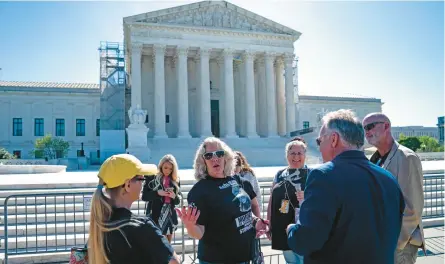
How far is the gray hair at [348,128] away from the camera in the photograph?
2461mm

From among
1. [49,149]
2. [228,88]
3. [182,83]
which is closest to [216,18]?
[228,88]

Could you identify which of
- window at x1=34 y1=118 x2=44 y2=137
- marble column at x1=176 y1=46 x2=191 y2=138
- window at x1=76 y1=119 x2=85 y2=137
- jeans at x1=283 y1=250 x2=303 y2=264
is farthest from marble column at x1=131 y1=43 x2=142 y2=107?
jeans at x1=283 y1=250 x2=303 y2=264

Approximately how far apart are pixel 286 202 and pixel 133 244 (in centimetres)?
217

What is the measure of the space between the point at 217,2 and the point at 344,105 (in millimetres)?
27987

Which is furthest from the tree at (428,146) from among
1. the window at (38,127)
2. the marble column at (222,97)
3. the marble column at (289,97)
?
the window at (38,127)

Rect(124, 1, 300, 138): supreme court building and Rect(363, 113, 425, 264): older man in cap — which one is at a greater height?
Rect(124, 1, 300, 138): supreme court building

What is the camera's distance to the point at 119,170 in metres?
2.41

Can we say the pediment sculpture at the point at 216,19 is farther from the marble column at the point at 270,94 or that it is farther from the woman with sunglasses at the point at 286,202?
the woman with sunglasses at the point at 286,202

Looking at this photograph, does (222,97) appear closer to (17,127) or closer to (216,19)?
(216,19)

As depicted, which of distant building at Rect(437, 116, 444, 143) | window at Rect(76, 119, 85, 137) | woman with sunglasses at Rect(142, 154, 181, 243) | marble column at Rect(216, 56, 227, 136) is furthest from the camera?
distant building at Rect(437, 116, 444, 143)

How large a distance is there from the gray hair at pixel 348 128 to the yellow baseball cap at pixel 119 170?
1.39m

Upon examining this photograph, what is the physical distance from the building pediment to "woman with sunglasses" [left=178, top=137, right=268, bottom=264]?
3260cm

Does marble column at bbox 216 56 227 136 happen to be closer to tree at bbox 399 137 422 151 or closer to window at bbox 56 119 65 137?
window at bbox 56 119 65 137

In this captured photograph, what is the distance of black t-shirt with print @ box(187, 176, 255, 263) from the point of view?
320cm
